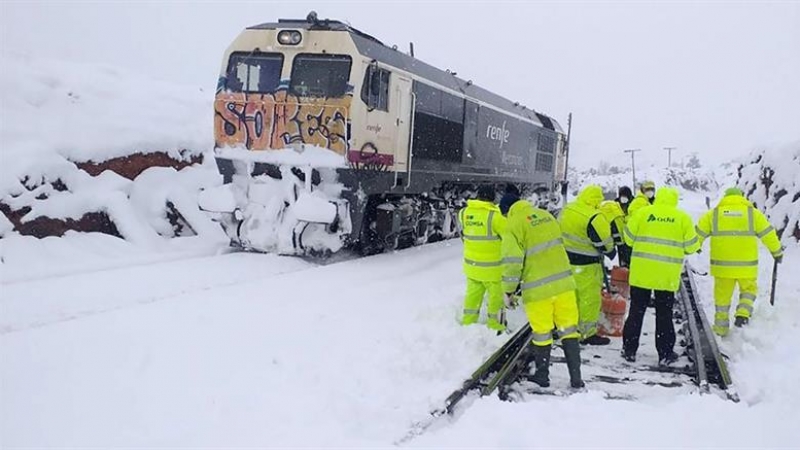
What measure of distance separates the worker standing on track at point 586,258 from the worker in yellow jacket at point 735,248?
1206 mm

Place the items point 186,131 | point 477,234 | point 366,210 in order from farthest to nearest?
point 186,131, point 366,210, point 477,234

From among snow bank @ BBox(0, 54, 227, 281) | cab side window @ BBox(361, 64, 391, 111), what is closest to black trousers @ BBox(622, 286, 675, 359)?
cab side window @ BBox(361, 64, 391, 111)

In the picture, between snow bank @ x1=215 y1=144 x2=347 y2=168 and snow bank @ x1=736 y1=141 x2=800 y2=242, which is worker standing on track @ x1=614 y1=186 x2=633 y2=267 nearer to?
snow bank @ x1=215 y1=144 x2=347 y2=168

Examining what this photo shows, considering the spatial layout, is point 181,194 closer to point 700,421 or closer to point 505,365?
point 505,365

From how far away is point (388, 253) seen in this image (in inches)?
458

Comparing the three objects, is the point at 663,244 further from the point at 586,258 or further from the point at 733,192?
the point at 733,192

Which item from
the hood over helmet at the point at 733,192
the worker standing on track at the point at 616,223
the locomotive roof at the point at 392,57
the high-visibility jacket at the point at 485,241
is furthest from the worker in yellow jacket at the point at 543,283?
the locomotive roof at the point at 392,57

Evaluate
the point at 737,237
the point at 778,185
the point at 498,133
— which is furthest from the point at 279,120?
the point at 778,185

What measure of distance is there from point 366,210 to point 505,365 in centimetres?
566

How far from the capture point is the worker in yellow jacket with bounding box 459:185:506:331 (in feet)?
22.1

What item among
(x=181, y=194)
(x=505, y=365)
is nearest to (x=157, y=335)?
(x=505, y=365)

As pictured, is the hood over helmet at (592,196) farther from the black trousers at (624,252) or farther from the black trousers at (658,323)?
the black trousers at (658,323)

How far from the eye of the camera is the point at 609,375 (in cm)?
575

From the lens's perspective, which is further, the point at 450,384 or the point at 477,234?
the point at 477,234
